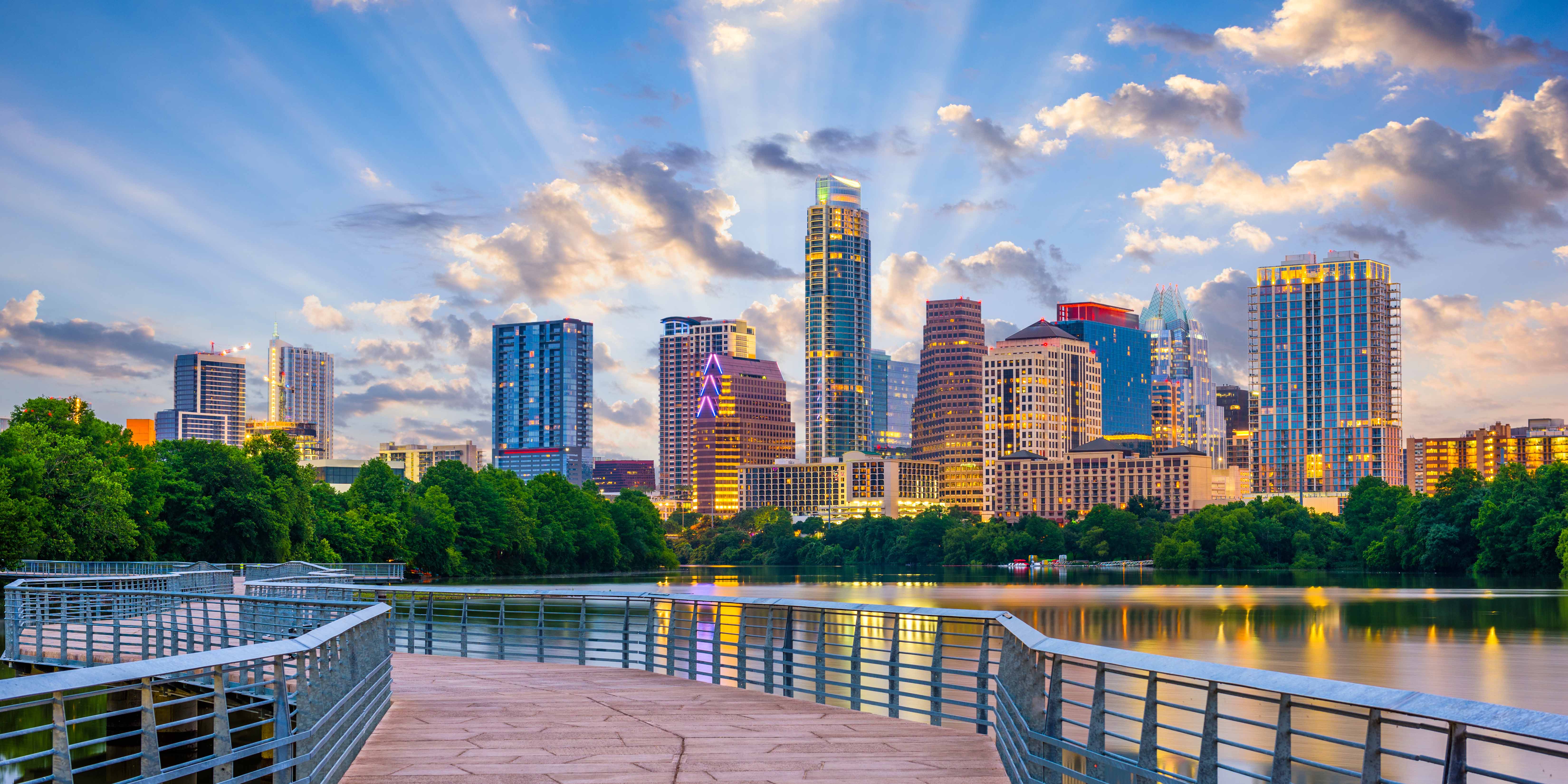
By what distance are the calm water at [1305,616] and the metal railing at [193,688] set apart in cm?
393

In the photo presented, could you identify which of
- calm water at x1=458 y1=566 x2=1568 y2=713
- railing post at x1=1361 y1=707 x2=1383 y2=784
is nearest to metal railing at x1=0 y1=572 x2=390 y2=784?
calm water at x1=458 y1=566 x2=1568 y2=713

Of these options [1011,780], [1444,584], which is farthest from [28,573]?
[1444,584]

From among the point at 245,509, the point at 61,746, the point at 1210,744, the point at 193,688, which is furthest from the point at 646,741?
the point at 245,509

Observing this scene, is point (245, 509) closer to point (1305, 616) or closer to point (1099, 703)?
point (1305, 616)

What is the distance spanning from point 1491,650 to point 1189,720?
2815cm

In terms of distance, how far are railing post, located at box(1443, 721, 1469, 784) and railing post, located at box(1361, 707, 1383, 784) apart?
18.7 inches

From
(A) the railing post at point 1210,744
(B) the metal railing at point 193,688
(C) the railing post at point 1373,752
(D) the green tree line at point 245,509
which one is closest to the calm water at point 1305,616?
(B) the metal railing at point 193,688

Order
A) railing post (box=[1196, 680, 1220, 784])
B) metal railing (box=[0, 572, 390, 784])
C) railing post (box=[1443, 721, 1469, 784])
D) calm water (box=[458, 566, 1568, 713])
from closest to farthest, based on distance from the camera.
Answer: railing post (box=[1443, 721, 1469, 784])
railing post (box=[1196, 680, 1220, 784])
metal railing (box=[0, 572, 390, 784])
calm water (box=[458, 566, 1568, 713])

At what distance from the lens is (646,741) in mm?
14203

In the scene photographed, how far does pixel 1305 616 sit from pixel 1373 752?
87.2 m

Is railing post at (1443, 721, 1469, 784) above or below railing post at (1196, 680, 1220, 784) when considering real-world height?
above

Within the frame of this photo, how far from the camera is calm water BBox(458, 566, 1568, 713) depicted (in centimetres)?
5522

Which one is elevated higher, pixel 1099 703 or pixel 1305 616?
pixel 1099 703

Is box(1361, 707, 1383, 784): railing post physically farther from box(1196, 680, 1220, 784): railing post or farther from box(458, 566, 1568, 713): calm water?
box(458, 566, 1568, 713): calm water
